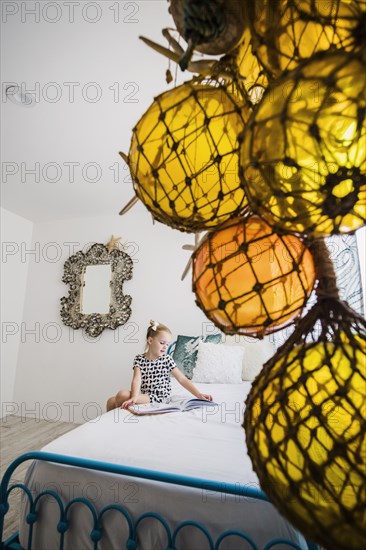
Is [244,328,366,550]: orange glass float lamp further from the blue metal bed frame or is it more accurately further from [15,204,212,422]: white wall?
[15,204,212,422]: white wall

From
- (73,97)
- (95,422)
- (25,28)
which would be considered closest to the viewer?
(95,422)

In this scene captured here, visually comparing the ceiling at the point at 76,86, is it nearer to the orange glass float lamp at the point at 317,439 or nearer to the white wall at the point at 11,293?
the white wall at the point at 11,293

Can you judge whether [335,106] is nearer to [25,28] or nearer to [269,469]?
[269,469]

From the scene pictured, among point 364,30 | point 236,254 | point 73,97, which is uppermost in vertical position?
point 73,97

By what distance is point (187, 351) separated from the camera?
3.22 metres

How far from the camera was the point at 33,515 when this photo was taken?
1117 mm

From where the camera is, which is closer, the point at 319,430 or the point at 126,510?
the point at 319,430

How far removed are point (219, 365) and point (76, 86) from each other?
2.44 meters

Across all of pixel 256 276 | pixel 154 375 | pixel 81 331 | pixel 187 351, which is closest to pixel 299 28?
pixel 256 276

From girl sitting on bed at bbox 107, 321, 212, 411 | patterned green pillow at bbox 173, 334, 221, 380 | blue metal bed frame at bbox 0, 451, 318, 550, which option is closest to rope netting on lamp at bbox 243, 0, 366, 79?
blue metal bed frame at bbox 0, 451, 318, 550

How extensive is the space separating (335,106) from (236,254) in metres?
0.18

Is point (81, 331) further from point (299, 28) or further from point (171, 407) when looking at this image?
point (299, 28)

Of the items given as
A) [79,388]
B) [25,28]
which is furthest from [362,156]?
[79,388]

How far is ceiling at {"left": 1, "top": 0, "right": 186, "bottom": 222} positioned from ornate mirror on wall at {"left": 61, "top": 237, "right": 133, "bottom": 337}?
0.89m
